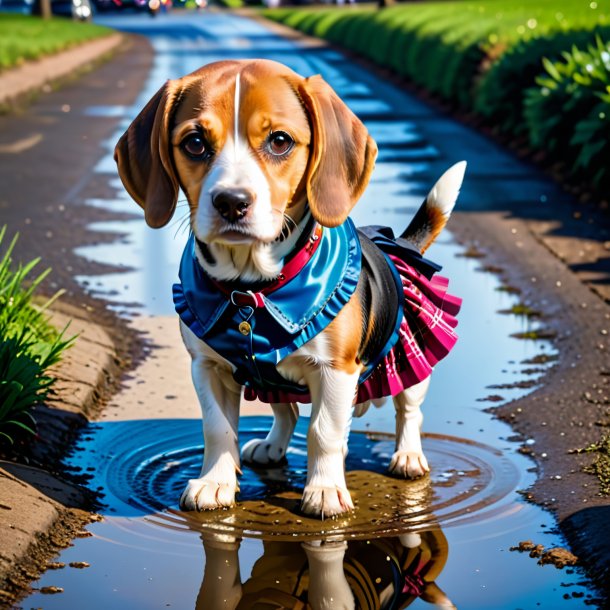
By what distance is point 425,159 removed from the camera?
13.6 metres

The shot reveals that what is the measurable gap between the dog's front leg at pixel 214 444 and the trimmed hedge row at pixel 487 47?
22.2 ft

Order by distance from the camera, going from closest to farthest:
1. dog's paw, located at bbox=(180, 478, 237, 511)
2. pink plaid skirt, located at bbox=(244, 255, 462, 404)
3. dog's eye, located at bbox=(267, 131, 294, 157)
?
dog's eye, located at bbox=(267, 131, 294, 157)
dog's paw, located at bbox=(180, 478, 237, 511)
pink plaid skirt, located at bbox=(244, 255, 462, 404)

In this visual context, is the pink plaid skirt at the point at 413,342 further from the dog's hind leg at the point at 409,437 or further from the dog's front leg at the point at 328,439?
the dog's front leg at the point at 328,439

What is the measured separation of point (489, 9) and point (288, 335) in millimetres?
21607

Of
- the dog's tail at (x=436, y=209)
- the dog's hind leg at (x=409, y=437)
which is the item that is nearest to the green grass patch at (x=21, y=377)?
the dog's hind leg at (x=409, y=437)

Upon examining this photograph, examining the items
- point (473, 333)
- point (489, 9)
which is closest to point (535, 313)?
point (473, 333)

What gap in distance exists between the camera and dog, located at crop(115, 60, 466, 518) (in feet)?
13.1

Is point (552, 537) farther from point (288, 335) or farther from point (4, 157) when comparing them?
point (4, 157)

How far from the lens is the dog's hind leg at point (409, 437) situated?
480cm

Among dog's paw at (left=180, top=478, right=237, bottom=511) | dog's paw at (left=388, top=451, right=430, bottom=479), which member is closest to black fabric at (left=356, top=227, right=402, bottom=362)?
dog's paw at (left=388, top=451, right=430, bottom=479)

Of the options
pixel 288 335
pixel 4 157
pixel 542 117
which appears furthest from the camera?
pixel 4 157

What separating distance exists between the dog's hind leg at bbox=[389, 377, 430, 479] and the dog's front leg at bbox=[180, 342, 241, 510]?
2.30 feet

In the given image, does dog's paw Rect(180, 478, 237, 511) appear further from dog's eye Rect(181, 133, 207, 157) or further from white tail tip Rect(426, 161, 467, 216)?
white tail tip Rect(426, 161, 467, 216)

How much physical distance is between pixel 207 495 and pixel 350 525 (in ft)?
1.74
